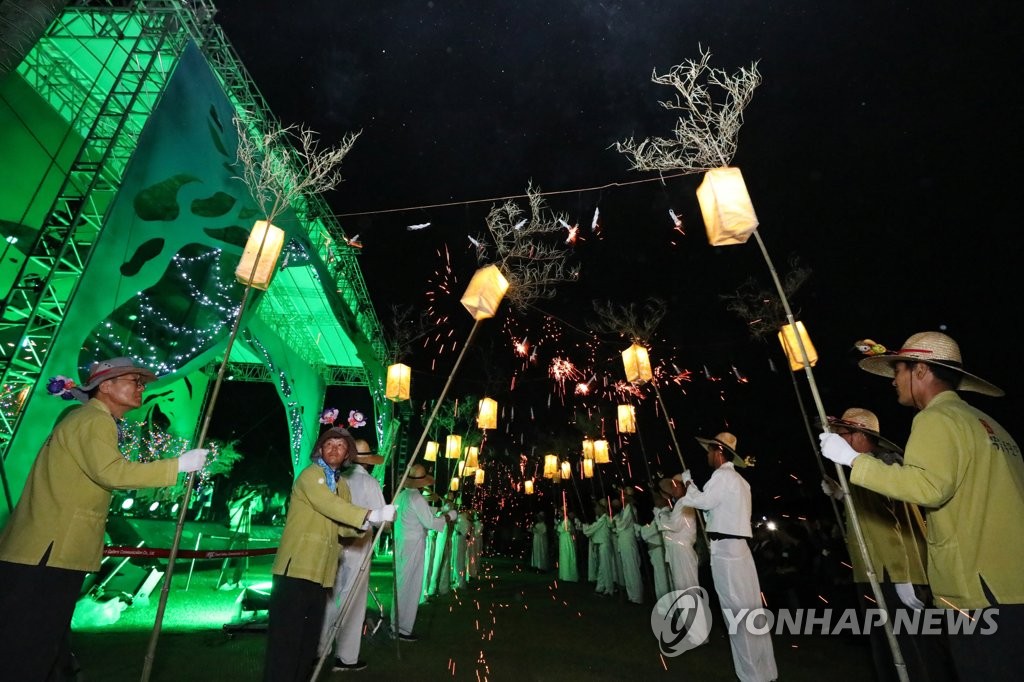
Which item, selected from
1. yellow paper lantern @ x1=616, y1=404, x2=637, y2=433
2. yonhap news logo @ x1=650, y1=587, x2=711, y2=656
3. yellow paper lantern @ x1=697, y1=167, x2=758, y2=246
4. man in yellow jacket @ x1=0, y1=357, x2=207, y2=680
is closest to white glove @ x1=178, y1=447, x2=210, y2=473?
man in yellow jacket @ x1=0, y1=357, x2=207, y2=680

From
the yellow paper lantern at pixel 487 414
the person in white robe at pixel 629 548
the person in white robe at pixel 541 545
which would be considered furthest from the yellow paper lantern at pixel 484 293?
the person in white robe at pixel 541 545

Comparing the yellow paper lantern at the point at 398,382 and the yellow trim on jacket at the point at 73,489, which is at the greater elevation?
the yellow paper lantern at the point at 398,382

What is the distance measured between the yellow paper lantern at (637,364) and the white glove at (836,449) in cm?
637

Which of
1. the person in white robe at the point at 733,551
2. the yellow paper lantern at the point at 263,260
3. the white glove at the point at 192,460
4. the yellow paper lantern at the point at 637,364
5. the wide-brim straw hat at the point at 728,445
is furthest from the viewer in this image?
the yellow paper lantern at the point at 637,364

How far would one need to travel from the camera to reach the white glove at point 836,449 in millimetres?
2330

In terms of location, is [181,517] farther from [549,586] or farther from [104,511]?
[549,586]

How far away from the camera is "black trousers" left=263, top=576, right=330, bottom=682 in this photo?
9.78ft

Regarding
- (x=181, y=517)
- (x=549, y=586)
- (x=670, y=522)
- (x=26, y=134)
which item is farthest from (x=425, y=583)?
(x=26, y=134)

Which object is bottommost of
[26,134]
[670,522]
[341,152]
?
[670,522]

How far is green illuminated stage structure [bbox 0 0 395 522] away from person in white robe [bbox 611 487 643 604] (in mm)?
7810

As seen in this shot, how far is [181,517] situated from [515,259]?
479 cm

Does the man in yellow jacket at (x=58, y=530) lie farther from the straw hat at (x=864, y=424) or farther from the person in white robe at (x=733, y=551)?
the straw hat at (x=864, y=424)

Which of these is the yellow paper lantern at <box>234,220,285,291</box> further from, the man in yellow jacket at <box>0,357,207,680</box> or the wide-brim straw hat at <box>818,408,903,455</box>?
the wide-brim straw hat at <box>818,408,903,455</box>

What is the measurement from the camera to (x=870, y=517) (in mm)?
3730
